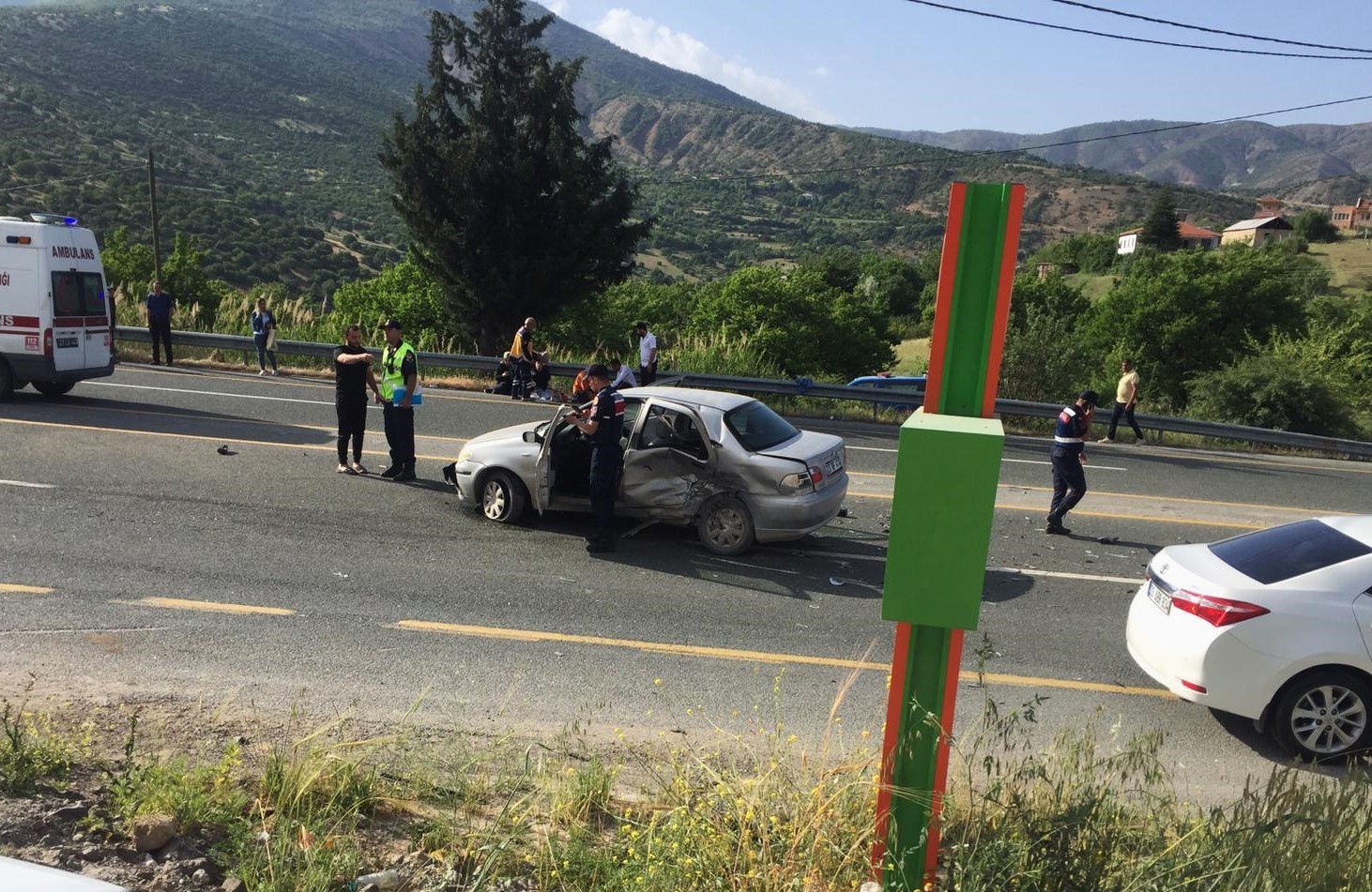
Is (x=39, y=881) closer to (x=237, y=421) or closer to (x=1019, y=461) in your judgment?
(x=237, y=421)

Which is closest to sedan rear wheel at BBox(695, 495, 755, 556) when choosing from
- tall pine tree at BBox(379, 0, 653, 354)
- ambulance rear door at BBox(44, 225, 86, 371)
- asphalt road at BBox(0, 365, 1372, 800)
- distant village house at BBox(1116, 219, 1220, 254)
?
asphalt road at BBox(0, 365, 1372, 800)

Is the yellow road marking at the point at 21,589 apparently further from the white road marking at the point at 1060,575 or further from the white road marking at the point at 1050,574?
the white road marking at the point at 1060,575

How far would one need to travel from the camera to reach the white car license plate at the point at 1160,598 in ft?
21.4

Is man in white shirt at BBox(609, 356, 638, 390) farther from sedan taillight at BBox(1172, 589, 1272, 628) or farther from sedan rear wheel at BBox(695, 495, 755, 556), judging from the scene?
sedan taillight at BBox(1172, 589, 1272, 628)

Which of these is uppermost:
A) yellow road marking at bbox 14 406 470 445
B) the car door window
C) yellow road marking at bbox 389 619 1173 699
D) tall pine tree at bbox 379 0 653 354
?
tall pine tree at bbox 379 0 653 354

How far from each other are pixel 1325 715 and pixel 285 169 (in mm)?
101716

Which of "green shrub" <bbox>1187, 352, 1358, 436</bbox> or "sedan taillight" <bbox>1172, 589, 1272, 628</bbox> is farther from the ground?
"green shrub" <bbox>1187, 352, 1358, 436</bbox>

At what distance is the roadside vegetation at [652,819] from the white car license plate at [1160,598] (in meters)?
1.71

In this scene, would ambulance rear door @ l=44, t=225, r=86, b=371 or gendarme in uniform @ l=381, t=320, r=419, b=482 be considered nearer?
gendarme in uniform @ l=381, t=320, r=419, b=482

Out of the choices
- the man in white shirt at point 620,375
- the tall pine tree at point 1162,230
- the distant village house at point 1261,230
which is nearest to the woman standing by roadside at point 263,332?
the man in white shirt at point 620,375

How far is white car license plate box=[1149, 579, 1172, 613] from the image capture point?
653 centimetres

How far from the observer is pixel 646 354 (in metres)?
18.8

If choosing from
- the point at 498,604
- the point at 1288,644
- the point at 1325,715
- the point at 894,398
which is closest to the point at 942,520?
the point at 1288,644

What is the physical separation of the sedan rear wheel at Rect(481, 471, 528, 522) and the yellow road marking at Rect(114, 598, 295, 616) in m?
2.96
